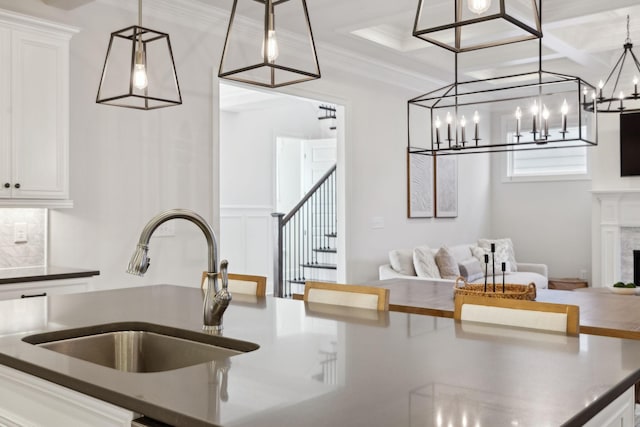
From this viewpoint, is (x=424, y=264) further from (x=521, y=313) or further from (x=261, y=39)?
(x=521, y=313)

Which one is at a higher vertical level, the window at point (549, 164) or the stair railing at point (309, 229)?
the window at point (549, 164)

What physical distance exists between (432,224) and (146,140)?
430cm

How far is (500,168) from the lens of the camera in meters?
9.13

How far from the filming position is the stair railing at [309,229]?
8109 mm

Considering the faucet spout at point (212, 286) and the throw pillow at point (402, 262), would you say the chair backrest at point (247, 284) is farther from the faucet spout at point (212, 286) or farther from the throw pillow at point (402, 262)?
the throw pillow at point (402, 262)

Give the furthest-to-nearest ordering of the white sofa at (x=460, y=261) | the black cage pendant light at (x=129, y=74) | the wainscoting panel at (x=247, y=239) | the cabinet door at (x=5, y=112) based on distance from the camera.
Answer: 1. the wainscoting panel at (x=247, y=239)
2. the white sofa at (x=460, y=261)
3. the black cage pendant light at (x=129, y=74)
4. the cabinet door at (x=5, y=112)


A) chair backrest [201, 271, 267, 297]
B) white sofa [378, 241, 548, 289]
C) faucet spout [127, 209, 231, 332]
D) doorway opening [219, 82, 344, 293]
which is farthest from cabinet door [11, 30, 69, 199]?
doorway opening [219, 82, 344, 293]

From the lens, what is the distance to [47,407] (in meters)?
1.43

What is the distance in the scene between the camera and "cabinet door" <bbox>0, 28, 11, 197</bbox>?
3.40m

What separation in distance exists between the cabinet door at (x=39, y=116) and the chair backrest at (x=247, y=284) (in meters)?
1.42

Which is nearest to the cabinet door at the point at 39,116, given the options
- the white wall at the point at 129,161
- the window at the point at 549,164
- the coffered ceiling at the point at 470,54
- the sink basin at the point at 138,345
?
the white wall at the point at 129,161

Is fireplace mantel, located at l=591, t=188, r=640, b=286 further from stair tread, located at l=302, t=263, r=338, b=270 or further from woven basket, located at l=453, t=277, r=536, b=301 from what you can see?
woven basket, located at l=453, t=277, r=536, b=301

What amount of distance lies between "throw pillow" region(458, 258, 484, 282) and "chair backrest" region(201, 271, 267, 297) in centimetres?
446

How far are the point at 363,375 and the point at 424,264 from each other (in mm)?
5107
